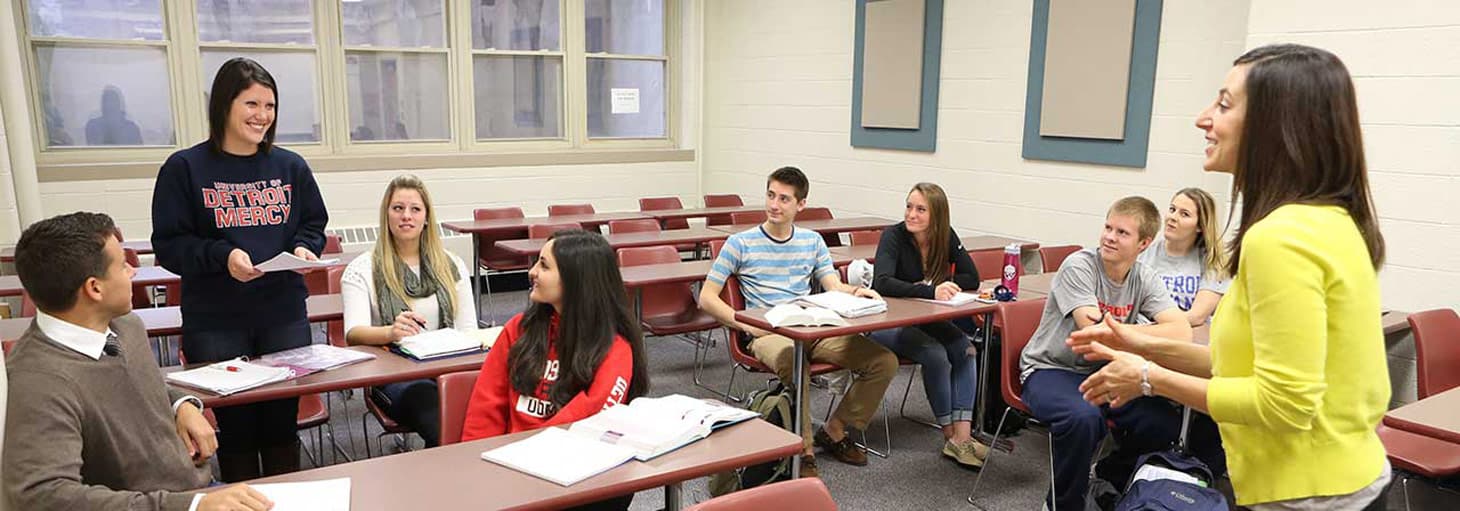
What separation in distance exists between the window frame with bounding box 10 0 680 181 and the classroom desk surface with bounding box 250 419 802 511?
5327mm

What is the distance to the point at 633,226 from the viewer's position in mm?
6004

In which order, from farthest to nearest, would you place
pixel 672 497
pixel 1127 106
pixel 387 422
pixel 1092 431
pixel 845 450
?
1. pixel 1127 106
2. pixel 845 450
3. pixel 387 422
4. pixel 1092 431
5. pixel 672 497

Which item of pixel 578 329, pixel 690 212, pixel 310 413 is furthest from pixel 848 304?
pixel 690 212

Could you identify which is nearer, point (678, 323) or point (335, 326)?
point (335, 326)

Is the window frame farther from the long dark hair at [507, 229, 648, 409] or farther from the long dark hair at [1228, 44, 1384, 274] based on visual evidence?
the long dark hair at [1228, 44, 1384, 274]

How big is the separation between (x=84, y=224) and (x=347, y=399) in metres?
2.87

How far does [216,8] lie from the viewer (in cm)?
639

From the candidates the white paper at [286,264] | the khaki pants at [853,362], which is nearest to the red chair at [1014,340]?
the khaki pants at [853,362]

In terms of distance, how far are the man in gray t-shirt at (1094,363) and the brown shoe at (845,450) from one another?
81 centimetres

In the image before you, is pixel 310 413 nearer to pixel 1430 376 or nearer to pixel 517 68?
pixel 1430 376

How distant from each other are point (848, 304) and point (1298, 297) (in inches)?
89.6

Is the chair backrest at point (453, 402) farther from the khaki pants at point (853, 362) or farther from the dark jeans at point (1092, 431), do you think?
the dark jeans at point (1092, 431)

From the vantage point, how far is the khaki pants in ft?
12.2

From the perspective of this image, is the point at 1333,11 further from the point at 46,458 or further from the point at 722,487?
the point at 46,458
